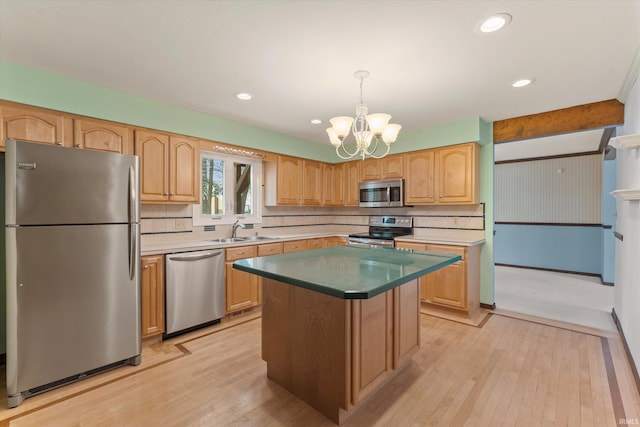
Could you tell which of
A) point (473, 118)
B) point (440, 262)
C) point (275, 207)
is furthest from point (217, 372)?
point (473, 118)

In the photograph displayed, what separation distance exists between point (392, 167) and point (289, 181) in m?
1.56

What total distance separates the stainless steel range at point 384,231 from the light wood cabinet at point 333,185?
2.33 feet

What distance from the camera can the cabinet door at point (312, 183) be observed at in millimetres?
4711

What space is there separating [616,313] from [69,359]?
17.2 ft

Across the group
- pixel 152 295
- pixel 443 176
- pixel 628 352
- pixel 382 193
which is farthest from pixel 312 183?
pixel 628 352

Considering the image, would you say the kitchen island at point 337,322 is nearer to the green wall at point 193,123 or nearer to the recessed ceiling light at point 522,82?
the recessed ceiling light at point 522,82

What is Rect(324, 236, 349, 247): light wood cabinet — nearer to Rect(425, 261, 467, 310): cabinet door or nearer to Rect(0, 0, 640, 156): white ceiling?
Rect(425, 261, 467, 310): cabinet door

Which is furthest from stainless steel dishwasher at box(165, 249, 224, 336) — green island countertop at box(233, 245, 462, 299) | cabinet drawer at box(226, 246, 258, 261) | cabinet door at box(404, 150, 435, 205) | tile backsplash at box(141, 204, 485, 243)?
cabinet door at box(404, 150, 435, 205)

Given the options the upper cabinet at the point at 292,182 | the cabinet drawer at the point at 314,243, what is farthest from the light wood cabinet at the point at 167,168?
the cabinet drawer at the point at 314,243

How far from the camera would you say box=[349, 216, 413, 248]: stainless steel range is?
4250 mm

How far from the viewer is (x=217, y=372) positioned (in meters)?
2.35

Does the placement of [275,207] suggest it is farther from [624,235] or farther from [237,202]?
[624,235]

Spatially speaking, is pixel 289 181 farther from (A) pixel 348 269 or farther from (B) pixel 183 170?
(A) pixel 348 269

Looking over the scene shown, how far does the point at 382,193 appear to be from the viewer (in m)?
4.48
